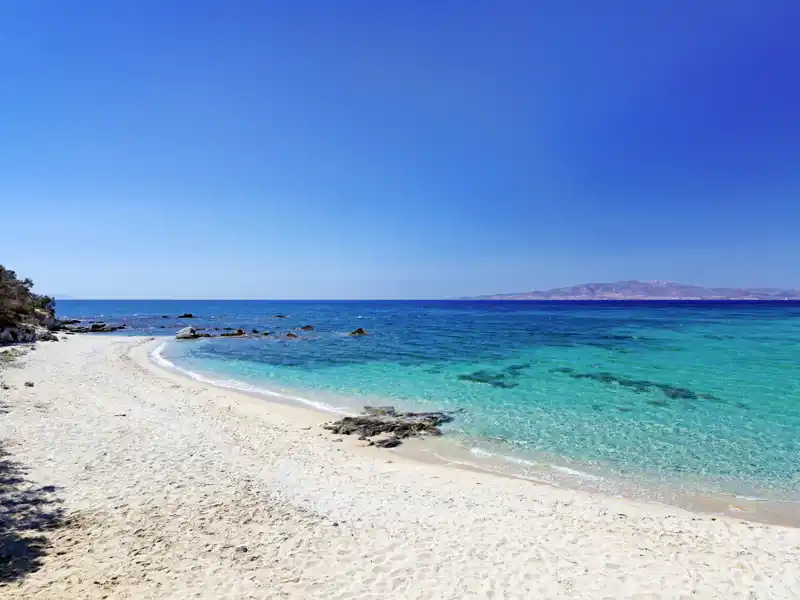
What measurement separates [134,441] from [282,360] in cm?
2208

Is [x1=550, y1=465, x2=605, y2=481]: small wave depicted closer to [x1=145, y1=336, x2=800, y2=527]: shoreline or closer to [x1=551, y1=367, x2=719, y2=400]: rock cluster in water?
[x1=145, y1=336, x2=800, y2=527]: shoreline

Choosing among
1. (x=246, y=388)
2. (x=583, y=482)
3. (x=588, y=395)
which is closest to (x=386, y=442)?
(x=583, y=482)

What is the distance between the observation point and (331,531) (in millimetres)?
8523

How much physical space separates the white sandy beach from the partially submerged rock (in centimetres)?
153

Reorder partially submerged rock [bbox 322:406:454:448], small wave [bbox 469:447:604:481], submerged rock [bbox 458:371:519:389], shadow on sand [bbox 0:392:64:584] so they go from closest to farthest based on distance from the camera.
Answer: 1. shadow on sand [bbox 0:392:64:584]
2. small wave [bbox 469:447:604:481]
3. partially submerged rock [bbox 322:406:454:448]
4. submerged rock [bbox 458:371:519:389]

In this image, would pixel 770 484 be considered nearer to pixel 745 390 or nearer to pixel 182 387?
pixel 745 390

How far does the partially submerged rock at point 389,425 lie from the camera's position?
1605cm

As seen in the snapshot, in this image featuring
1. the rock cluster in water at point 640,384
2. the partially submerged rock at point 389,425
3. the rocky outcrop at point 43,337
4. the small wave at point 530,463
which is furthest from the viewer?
the rocky outcrop at point 43,337

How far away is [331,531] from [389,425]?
8.37 metres

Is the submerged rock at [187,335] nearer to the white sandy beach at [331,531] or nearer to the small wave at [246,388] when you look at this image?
the small wave at [246,388]

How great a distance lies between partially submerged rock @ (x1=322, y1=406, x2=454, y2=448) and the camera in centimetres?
1605

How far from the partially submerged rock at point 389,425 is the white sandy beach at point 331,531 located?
153 centimetres

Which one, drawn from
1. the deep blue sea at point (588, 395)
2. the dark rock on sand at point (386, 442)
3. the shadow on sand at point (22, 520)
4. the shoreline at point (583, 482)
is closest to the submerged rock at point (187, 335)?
the deep blue sea at point (588, 395)

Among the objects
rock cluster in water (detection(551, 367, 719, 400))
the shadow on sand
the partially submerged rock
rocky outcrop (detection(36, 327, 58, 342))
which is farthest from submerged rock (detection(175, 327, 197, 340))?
the shadow on sand
